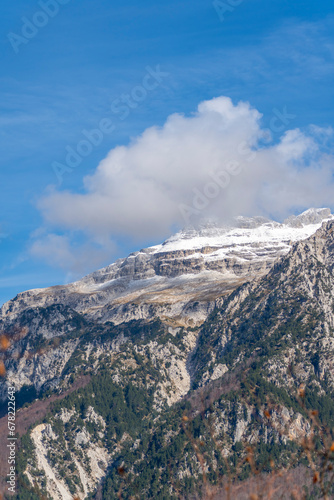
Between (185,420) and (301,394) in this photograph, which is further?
(185,420)

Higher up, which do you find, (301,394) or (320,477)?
(301,394)

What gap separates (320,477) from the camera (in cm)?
2889

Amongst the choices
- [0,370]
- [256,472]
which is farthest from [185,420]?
Result: [0,370]

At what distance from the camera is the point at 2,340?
4891 centimetres

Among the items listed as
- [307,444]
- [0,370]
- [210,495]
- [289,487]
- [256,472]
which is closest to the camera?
[307,444]

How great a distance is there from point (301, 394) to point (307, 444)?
378 centimetres

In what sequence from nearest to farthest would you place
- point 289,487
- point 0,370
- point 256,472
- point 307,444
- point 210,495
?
point 307,444 → point 210,495 → point 256,472 → point 289,487 → point 0,370

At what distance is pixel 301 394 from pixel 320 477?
3.81 meters

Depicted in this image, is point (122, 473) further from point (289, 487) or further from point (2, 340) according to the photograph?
point (2, 340)

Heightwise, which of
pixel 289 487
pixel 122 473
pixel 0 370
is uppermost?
pixel 0 370

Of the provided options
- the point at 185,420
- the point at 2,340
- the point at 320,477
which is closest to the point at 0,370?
the point at 2,340

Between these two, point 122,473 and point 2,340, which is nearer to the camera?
point 122,473

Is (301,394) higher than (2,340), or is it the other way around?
(2,340)

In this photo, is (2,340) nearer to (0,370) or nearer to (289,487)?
(0,370)
